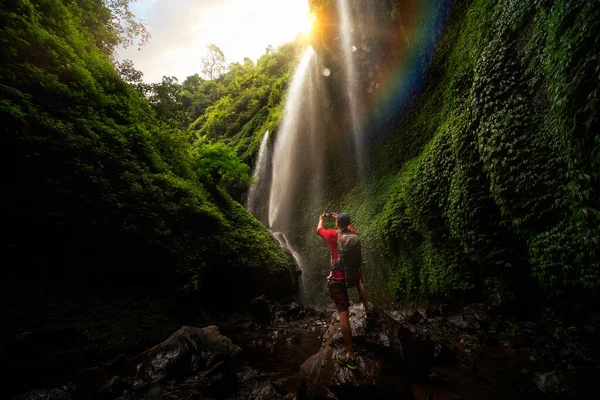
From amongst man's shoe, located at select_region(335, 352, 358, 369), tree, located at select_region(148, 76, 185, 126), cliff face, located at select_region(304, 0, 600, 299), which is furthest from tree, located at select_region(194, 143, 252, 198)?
man's shoe, located at select_region(335, 352, 358, 369)

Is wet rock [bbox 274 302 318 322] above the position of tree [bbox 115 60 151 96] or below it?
below

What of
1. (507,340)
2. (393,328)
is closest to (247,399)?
(393,328)

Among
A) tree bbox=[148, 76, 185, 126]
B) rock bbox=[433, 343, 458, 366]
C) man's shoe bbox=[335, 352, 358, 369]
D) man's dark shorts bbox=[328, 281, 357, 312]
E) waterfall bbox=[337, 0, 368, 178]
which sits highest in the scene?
waterfall bbox=[337, 0, 368, 178]

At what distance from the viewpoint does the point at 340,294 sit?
3.55 metres

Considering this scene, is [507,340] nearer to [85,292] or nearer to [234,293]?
[234,293]

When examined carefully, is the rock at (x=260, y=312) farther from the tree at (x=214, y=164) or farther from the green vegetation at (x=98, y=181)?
the tree at (x=214, y=164)

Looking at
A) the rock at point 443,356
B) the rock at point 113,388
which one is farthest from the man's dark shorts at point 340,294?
the rock at point 113,388

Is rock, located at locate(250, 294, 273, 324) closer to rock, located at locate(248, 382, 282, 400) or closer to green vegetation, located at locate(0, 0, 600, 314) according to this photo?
green vegetation, located at locate(0, 0, 600, 314)

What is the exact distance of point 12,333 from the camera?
423 cm

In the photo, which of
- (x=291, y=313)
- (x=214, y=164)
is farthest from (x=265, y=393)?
(x=214, y=164)

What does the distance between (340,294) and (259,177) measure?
1910 cm

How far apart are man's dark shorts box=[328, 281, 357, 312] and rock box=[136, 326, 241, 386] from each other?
8.60 feet

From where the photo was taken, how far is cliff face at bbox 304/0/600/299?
400 centimetres

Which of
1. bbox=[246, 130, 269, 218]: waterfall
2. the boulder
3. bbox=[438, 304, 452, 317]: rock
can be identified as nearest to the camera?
the boulder
